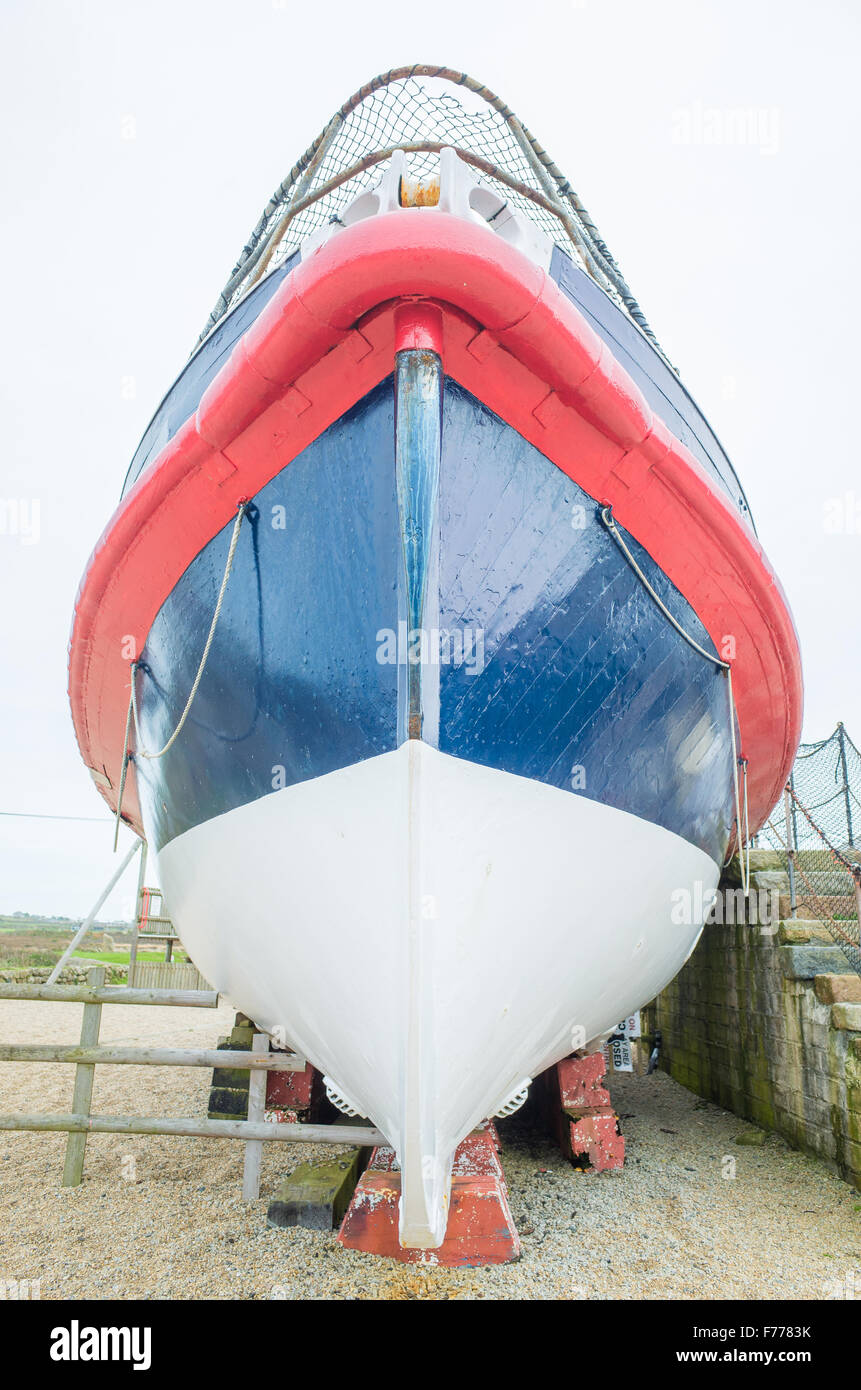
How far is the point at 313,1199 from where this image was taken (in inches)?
116

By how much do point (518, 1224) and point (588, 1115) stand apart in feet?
3.12

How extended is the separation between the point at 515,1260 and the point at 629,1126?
99.1 inches

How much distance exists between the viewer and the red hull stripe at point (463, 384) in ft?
6.55

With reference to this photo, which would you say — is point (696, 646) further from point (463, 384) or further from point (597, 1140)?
point (597, 1140)

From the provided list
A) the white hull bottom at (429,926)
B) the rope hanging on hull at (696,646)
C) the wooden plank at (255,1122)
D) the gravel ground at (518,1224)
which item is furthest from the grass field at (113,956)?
the white hull bottom at (429,926)

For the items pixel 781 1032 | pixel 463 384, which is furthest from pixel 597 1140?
pixel 463 384

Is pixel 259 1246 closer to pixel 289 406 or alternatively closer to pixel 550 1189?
pixel 550 1189

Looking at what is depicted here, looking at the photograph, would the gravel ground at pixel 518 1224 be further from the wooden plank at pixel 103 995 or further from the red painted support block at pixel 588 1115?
the wooden plank at pixel 103 995

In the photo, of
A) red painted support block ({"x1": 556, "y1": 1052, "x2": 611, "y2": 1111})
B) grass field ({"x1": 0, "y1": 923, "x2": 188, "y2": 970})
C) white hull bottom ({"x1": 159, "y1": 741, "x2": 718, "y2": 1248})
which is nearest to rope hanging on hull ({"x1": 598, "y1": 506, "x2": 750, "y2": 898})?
white hull bottom ({"x1": 159, "y1": 741, "x2": 718, "y2": 1248})

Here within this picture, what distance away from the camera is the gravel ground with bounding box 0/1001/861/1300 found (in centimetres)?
253

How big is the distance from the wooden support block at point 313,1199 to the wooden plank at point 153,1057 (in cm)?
42

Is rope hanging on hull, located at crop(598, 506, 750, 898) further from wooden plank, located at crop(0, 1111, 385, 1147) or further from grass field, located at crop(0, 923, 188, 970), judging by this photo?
grass field, located at crop(0, 923, 188, 970)

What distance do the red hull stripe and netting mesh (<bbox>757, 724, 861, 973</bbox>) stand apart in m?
3.00
